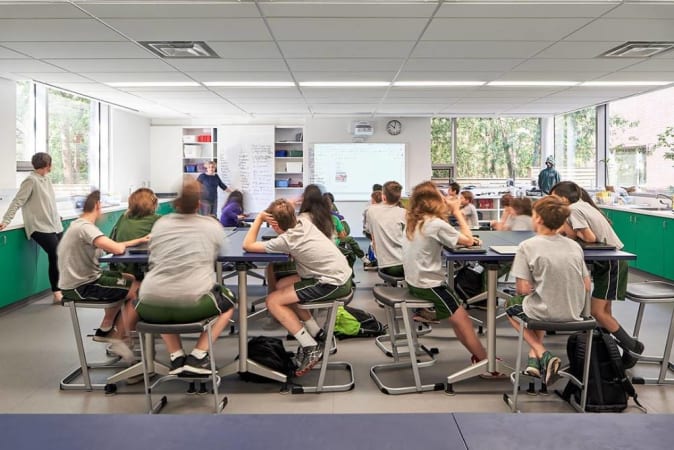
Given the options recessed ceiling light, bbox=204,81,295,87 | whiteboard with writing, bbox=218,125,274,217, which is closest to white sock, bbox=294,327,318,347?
recessed ceiling light, bbox=204,81,295,87

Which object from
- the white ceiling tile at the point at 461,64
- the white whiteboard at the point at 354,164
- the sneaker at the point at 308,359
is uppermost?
the white ceiling tile at the point at 461,64

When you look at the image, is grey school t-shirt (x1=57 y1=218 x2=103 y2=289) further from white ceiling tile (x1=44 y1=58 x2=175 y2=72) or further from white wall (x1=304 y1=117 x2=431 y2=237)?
white wall (x1=304 y1=117 x2=431 y2=237)

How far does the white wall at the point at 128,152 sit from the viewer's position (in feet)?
29.1

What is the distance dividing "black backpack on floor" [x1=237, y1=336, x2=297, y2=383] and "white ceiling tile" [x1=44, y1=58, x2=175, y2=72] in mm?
3121

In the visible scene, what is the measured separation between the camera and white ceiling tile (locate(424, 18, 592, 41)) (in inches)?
156

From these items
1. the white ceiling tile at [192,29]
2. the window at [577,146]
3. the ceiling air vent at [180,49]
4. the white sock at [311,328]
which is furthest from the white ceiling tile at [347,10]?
the window at [577,146]

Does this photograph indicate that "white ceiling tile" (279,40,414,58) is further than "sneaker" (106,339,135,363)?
Yes

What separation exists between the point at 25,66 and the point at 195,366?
4.07m

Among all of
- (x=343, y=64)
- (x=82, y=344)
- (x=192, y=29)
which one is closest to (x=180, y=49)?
(x=192, y=29)

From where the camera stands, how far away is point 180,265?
2.71m

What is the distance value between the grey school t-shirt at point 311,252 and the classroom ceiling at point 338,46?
151 centimetres

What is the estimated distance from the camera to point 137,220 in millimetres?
3723

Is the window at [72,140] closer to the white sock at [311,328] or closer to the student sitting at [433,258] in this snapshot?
the white sock at [311,328]

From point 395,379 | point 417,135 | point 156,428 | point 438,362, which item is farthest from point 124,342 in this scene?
point 417,135
